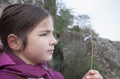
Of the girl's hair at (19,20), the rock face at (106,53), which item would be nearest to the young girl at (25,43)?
the girl's hair at (19,20)

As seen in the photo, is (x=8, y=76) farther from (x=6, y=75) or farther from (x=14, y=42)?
(x=14, y=42)

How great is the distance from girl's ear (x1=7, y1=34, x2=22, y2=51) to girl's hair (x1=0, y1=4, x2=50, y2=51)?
0.01 metres

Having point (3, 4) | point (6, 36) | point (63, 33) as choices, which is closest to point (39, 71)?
point (6, 36)

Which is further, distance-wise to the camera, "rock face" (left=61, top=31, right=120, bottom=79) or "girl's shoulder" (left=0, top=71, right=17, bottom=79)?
"rock face" (left=61, top=31, right=120, bottom=79)

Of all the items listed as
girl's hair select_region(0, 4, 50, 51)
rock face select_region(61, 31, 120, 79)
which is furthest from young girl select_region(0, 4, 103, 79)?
rock face select_region(61, 31, 120, 79)

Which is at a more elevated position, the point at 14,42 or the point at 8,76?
the point at 14,42

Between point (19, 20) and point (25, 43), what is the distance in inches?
3.5

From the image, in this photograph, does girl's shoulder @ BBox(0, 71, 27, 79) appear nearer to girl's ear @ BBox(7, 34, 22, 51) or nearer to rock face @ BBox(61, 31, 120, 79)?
girl's ear @ BBox(7, 34, 22, 51)

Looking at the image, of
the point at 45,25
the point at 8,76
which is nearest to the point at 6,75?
the point at 8,76

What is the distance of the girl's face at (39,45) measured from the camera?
133 cm

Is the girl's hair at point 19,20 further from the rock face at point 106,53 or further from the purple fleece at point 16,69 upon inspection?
the rock face at point 106,53

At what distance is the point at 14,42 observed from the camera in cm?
135

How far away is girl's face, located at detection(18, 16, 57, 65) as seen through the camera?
133cm

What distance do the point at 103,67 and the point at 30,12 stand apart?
359cm
